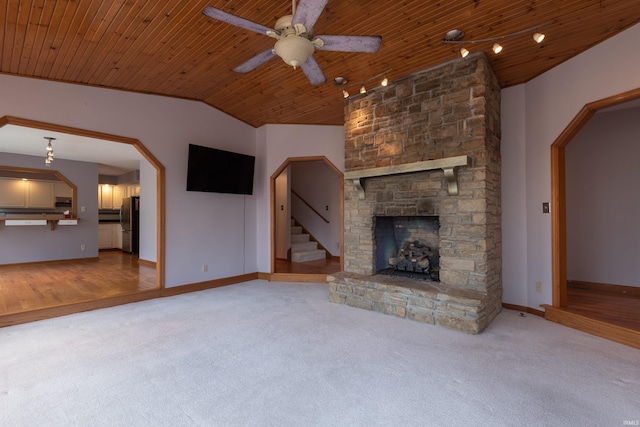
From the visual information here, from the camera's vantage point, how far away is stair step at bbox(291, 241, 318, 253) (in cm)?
720

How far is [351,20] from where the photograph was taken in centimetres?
271

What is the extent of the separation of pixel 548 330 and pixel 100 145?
7.48 meters

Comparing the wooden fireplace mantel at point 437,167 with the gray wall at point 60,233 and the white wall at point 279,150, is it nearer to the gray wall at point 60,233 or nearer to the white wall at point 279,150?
the white wall at point 279,150

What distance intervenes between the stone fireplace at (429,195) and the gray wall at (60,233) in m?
6.94

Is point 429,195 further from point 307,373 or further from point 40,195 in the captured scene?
point 40,195

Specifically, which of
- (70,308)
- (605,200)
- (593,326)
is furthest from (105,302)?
(605,200)

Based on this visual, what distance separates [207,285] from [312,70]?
3.72 m

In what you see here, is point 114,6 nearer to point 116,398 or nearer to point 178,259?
point 116,398

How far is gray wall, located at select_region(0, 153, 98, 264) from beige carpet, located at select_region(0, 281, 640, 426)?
490cm

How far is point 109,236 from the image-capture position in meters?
9.16

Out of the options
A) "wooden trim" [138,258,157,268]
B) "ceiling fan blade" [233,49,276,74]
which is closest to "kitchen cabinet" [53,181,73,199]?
"wooden trim" [138,258,157,268]

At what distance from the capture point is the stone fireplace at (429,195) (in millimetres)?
3209

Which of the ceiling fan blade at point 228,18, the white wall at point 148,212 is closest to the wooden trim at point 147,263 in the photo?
the white wall at point 148,212

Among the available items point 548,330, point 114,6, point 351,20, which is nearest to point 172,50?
point 114,6
